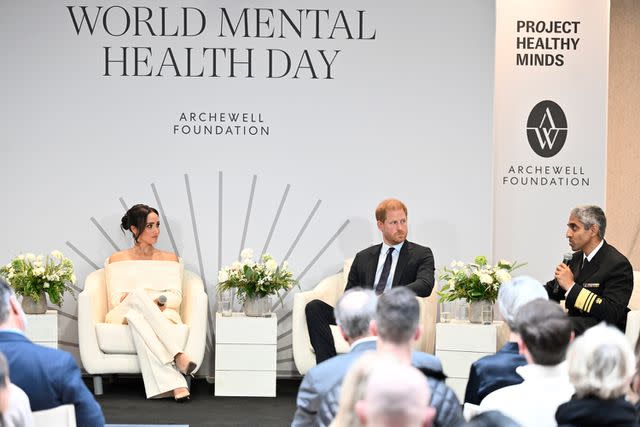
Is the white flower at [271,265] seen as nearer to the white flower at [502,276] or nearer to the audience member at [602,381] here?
the white flower at [502,276]

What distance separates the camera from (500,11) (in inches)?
348

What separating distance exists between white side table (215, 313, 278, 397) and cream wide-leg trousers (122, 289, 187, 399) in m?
0.33

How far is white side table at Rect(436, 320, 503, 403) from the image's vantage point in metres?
7.40

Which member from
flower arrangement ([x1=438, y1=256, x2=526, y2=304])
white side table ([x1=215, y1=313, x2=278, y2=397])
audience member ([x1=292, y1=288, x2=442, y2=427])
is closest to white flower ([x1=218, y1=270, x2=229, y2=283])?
white side table ([x1=215, y1=313, x2=278, y2=397])

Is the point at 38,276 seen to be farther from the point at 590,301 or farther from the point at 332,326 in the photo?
the point at 590,301

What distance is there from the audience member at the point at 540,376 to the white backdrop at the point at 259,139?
5.13 metres

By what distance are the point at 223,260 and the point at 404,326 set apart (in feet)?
17.7

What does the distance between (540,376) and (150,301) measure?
4.67m

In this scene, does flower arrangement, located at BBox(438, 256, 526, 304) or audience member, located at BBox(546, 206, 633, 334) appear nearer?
audience member, located at BBox(546, 206, 633, 334)

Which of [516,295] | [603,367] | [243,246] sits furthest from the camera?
[243,246]

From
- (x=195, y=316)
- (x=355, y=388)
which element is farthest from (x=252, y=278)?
(x=355, y=388)

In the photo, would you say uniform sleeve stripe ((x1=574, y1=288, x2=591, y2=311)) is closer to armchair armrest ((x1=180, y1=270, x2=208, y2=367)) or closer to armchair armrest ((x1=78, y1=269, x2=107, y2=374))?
armchair armrest ((x1=180, y1=270, x2=208, y2=367))

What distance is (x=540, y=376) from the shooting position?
3262mm

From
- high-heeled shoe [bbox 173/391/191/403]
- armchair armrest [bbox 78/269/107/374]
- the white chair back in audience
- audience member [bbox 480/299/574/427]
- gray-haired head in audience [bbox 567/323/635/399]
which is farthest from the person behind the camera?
armchair armrest [bbox 78/269/107/374]
